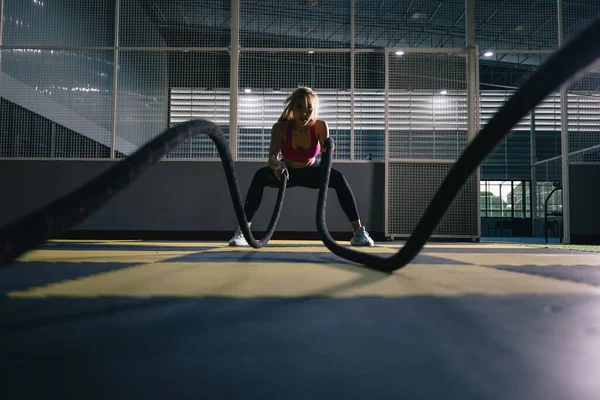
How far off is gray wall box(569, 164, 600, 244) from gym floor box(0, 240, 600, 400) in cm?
528

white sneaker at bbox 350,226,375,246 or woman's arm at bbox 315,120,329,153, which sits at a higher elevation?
woman's arm at bbox 315,120,329,153

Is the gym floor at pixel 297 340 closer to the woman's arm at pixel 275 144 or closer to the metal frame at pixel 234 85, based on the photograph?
the woman's arm at pixel 275 144

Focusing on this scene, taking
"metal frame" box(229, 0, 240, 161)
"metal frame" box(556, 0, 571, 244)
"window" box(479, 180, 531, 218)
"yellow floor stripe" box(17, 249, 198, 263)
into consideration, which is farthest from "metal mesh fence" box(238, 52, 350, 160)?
"window" box(479, 180, 531, 218)

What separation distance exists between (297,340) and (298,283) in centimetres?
59

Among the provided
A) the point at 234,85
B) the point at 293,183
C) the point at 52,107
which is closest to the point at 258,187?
the point at 293,183

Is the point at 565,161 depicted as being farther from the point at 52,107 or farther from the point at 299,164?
the point at 52,107

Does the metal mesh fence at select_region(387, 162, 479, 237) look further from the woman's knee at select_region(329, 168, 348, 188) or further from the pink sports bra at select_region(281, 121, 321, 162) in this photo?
the pink sports bra at select_region(281, 121, 321, 162)

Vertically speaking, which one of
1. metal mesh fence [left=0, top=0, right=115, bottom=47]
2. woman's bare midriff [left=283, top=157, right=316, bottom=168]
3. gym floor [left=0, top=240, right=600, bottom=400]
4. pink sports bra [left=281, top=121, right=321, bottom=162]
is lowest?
gym floor [left=0, top=240, right=600, bottom=400]

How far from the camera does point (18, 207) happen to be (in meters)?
5.59

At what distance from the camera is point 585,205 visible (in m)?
5.58

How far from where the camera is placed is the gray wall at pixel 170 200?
5531mm

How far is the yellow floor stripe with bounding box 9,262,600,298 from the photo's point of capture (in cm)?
102

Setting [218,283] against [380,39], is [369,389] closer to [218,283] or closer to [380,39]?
[218,283]

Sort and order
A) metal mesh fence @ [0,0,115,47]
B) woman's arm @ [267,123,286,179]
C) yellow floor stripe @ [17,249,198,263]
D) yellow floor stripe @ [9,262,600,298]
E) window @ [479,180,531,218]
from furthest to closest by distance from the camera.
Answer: window @ [479,180,531,218]
metal mesh fence @ [0,0,115,47]
woman's arm @ [267,123,286,179]
yellow floor stripe @ [17,249,198,263]
yellow floor stripe @ [9,262,600,298]
